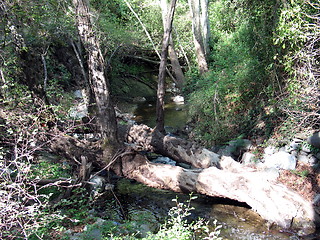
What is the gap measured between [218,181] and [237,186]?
36 cm

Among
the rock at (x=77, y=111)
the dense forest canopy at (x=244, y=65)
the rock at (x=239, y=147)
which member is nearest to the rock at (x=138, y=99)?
the dense forest canopy at (x=244, y=65)

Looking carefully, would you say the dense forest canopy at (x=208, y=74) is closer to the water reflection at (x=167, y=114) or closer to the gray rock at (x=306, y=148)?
the gray rock at (x=306, y=148)

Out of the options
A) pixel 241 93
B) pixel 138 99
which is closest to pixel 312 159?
pixel 241 93

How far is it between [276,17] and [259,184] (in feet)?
12.1

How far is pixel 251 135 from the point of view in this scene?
739 centimetres

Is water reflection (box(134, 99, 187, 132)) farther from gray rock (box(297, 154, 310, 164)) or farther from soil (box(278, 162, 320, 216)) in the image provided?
soil (box(278, 162, 320, 216))

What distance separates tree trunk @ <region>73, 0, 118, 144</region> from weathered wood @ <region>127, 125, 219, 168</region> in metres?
1.00

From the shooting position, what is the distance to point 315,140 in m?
5.66

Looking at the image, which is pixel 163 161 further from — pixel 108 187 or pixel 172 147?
pixel 108 187

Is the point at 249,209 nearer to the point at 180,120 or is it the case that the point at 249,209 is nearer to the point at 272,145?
the point at 272,145

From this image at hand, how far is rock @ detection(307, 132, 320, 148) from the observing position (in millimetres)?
5625

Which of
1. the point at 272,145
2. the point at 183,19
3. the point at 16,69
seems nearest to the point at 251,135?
the point at 272,145

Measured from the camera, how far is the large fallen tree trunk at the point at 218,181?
→ 4.71 metres

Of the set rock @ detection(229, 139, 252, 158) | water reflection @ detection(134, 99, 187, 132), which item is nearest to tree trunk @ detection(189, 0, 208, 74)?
water reflection @ detection(134, 99, 187, 132)
